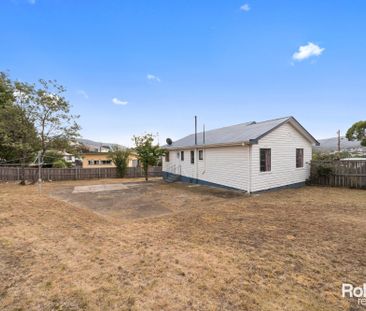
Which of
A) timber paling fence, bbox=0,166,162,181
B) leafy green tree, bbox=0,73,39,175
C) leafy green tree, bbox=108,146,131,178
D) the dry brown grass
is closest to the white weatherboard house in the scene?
the dry brown grass

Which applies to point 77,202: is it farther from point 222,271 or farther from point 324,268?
point 324,268

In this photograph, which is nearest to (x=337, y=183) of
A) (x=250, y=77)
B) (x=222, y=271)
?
(x=250, y=77)

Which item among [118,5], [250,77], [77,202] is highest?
[118,5]

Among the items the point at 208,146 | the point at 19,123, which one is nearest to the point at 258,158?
the point at 208,146

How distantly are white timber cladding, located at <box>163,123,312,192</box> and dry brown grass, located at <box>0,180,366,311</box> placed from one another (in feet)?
11.6

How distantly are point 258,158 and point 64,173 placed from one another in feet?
53.9

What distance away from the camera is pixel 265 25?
10578 millimetres

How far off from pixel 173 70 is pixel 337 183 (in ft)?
44.7

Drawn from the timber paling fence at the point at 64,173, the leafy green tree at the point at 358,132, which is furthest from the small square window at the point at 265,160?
the leafy green tree at the point at 358,132

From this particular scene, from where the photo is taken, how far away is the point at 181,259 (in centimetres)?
342

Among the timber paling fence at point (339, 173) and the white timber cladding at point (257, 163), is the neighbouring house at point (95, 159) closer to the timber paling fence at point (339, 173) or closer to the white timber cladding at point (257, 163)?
the white timber cladding at point (257, 163)

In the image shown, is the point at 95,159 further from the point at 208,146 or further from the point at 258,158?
the point at 258,158

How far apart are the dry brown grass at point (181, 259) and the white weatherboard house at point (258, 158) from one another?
3.68 m

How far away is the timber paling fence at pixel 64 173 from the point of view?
52.5 ft
